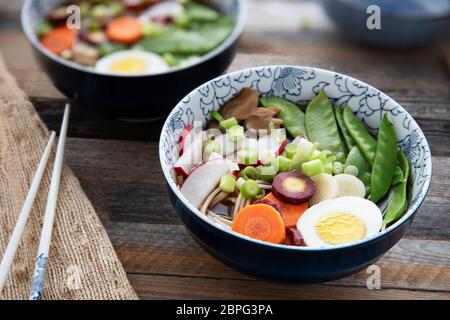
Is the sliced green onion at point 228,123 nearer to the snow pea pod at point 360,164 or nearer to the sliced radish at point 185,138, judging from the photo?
the sliced radish at point 185,138

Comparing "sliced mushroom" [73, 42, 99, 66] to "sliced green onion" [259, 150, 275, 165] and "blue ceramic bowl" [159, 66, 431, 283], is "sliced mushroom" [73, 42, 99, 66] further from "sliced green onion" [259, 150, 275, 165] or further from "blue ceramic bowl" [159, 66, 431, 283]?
"sliced green onion" [259, 150, 275, 165]

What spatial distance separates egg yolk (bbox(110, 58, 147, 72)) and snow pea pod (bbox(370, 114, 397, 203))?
77cm

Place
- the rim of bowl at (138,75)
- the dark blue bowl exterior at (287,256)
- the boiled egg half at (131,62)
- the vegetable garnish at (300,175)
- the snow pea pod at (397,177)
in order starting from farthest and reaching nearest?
the boiled egg half at (131,62), the rim of bowl at (138,75), the snow pea pod at (397,177), the vegetable garnish at (300,175), the dark blue bowl exterior at (287,256)

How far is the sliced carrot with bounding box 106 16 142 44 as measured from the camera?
202 cm

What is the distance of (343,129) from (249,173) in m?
0.28

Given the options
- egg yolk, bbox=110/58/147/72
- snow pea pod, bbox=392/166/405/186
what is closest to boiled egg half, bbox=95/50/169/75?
egg yolk, bbox=110/58/147/72

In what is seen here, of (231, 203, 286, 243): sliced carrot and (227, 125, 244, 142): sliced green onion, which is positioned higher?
(227, 125, 244, 142): sliced green onion

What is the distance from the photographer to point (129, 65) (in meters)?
1.94

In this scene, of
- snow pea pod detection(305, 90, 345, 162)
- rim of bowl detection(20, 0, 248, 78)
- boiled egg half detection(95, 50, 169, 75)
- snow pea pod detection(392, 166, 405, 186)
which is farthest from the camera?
boiled egg half detection(95, 50, 169, 75)

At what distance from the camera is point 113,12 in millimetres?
2121

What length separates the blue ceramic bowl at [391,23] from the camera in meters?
2.06

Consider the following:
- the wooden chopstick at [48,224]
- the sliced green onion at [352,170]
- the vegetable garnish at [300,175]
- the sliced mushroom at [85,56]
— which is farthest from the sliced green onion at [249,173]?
the sliced mushroom at [85,56]

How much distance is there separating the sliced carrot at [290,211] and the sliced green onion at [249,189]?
3 cm
